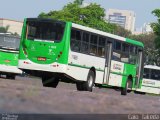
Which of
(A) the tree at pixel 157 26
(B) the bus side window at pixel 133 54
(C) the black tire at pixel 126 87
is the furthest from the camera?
(A) the tree at pixel 157 26

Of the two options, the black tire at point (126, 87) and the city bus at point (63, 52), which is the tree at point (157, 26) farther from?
the city bus at point (63, 52)

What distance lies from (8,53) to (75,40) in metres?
8.43

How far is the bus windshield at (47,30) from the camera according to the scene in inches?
899

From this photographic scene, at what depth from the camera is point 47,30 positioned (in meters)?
23.0

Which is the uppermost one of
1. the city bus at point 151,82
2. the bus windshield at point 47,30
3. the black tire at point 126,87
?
the bus windshield at point 47,30

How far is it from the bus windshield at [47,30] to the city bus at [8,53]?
7.65m

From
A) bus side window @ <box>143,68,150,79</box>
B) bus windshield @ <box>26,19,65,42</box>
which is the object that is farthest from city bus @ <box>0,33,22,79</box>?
bus side window @ <box>143,68,150,79</box>

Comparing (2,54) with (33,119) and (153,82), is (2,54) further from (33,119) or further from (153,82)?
(33,119)

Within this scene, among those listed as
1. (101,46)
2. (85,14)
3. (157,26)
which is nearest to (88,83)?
(101,46)

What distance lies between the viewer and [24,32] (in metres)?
23.8

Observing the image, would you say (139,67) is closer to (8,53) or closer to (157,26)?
(8,53)

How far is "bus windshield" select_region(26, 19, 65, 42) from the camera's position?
74.9ft

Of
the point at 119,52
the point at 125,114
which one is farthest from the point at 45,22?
the point at 125,114

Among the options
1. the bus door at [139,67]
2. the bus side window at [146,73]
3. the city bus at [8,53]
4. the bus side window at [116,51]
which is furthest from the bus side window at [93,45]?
the bus side window at [146,73]
